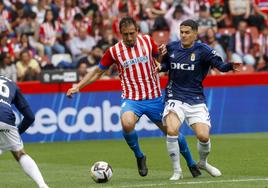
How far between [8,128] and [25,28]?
49.2ft

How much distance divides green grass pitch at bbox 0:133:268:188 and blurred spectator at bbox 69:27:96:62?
4.47 m

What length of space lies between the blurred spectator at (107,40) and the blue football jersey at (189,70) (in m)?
12.4

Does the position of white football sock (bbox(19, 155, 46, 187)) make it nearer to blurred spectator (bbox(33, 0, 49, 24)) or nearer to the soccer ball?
the soccer ball

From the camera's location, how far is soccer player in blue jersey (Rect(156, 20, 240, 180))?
13070 millimetres

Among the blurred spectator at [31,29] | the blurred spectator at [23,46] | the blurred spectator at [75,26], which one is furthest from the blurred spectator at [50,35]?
the blurred spectator at [23,46]

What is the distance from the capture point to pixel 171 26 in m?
26.6

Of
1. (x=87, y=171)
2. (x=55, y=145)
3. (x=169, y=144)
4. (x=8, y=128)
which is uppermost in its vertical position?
(x=8, y=128)

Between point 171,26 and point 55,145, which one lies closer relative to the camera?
point 55,145

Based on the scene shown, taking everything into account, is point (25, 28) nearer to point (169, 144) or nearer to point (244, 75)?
point (244, 75)

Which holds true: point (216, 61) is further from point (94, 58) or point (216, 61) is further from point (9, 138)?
point (94, 58)

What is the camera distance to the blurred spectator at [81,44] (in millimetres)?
25422

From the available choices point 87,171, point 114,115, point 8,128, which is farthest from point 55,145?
point 8,128

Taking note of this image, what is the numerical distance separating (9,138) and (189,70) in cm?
324

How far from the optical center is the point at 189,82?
1326cm
